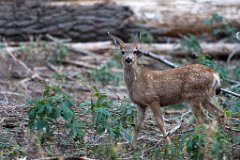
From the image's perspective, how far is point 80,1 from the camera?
15.4 meters

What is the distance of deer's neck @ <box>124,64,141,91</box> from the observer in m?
8.72

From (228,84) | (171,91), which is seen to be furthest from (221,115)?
(228,84)

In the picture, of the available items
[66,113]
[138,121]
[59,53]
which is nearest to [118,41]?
[138,121]

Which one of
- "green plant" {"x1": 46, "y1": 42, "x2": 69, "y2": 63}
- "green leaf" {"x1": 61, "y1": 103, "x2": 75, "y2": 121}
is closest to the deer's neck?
"green leaf" {"x1": 61, "y1": 103, "x2": 75, "y2": 121}

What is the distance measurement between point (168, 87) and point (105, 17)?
6.96 m

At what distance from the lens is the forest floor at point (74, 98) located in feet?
25.0

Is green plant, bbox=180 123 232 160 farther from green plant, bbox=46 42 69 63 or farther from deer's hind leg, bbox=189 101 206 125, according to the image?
green plant, bbox=46 42 69 63

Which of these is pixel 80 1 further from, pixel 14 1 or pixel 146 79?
pixel 146 79

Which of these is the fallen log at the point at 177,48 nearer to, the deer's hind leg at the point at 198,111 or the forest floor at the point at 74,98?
the forest floor at the point at 74,98

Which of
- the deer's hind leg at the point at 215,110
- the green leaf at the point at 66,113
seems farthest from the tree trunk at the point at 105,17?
the green leaf at the point at 66,113

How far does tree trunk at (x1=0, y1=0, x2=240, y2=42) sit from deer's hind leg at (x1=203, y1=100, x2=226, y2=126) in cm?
669

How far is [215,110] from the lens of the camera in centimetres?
834

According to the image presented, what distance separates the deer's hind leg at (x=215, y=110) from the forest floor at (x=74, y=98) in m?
0.19

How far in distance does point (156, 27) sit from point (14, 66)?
11.8 feet
